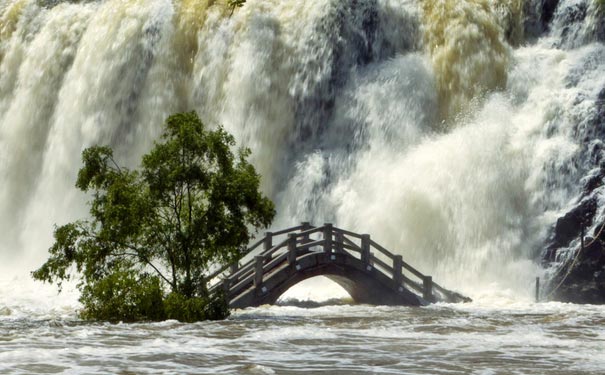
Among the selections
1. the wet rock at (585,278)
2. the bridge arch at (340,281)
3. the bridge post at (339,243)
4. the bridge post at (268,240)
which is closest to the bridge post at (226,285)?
the bridge arch at (340,281)

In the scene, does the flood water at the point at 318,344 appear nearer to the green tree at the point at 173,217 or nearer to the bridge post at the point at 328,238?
the green tree at the point at 173,217

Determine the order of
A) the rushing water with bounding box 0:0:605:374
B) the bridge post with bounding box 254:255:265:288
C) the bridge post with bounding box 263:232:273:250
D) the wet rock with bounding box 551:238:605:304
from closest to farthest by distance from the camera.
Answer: the bridge post with bounding box 254:255:265:288
the bridge post with bounding box 263:232:273:250
the wet rock with bounding box 551:238:605:304
the rushing water with bounding box 0:0:605:374

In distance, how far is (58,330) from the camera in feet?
74.5

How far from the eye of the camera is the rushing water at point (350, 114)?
34719mm

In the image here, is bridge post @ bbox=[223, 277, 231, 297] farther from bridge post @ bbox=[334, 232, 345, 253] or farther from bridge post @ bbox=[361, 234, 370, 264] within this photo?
bridge post @ bbox=[361, 234, 370, 264]

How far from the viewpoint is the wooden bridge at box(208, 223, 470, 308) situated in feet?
94.0

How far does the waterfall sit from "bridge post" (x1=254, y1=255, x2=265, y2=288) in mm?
7599

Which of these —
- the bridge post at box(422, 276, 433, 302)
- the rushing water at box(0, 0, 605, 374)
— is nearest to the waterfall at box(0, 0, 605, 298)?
the rushing water at box(0, 0, 605, 374)

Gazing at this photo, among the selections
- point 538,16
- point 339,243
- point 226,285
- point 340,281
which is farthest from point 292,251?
point 538,16

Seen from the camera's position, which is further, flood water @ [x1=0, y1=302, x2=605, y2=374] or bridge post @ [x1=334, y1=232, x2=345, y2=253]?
bridge post @ [x1=334, y1=232, x2=345, y2=253]

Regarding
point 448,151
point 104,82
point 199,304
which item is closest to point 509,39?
point 448,151

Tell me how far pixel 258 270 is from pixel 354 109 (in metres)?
12.5

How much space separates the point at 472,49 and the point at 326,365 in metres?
23.8

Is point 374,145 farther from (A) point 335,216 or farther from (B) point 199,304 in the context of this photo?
(B) point 199,304
